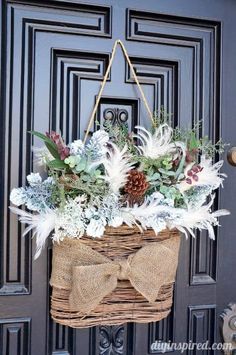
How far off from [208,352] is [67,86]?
0.71m

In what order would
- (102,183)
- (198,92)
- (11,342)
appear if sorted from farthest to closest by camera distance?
(198,92), (11,342), (102,183)

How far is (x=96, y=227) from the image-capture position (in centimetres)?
87

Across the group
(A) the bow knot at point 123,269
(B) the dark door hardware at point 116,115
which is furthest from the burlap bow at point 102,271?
(B) the dark door hardware at point 116,115

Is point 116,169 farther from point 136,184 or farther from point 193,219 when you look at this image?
point 193,219

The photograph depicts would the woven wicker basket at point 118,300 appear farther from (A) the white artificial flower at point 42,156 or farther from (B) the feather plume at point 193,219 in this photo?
(A) the white artificial flower at point 42,156

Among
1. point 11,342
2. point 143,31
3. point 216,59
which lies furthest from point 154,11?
point 11,342

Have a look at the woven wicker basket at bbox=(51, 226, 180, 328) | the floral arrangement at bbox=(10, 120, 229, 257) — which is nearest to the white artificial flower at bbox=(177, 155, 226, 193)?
the floral arrangement at bbox=(10, 120, 229, 257)

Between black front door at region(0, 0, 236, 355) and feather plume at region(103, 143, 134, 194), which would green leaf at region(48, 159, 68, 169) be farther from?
black front door at region(0, 0, 236, 355)

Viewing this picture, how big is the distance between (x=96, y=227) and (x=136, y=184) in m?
0.11

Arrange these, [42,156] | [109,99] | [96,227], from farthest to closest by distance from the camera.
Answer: [109,99], [42,156], [96,227]

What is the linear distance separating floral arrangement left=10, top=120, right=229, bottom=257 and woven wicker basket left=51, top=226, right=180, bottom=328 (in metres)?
0.03

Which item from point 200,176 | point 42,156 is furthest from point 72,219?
point 200,176

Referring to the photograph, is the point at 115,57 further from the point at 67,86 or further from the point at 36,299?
the point at 36,299

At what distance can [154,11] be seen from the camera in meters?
1.15
